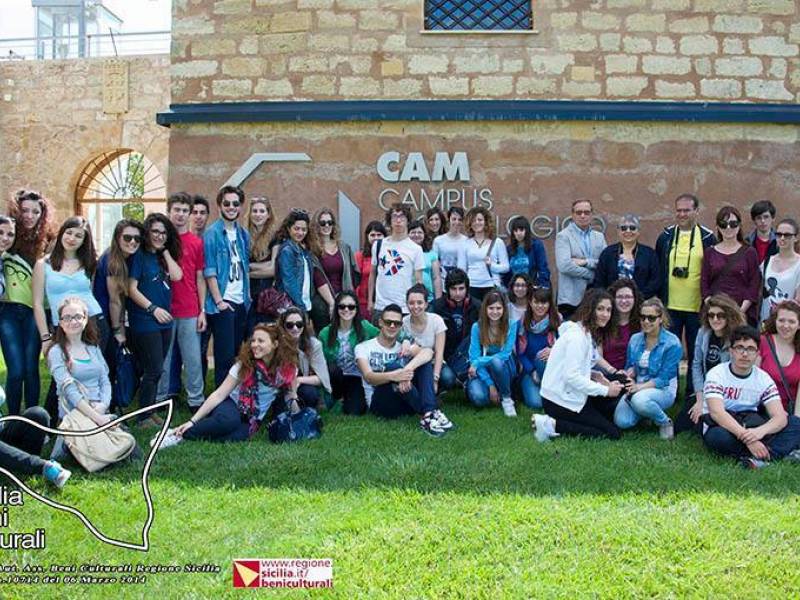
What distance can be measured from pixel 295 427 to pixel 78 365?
143cm

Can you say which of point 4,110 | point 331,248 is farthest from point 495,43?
point 4,110

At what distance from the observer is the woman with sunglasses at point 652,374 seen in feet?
17.1

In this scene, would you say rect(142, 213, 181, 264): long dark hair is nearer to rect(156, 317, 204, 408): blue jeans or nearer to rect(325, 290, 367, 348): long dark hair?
rect(156, 317, 204, 408): blue jeans

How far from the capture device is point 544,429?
16.6 feet

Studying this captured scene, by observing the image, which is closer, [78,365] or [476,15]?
[78,365]

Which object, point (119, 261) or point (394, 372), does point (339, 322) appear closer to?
point (394, 372)

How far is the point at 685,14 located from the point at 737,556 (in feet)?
19.9

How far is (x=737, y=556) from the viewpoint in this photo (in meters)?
3.35

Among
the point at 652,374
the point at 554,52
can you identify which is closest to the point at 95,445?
the point at 652,374

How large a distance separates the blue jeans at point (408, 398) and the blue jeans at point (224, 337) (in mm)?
1167

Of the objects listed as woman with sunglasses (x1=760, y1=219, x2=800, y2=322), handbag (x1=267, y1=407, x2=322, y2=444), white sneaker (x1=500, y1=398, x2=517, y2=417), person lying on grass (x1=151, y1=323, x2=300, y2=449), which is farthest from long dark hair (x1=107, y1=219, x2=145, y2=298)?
woman with sunglasses (x1=760, y1=219, x2=800, y2=322)

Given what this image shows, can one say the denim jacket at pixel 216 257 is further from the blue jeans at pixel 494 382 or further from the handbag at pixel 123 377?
the blue jeans at pixel 494 382

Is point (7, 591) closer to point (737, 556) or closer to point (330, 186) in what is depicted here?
point (737, 556)

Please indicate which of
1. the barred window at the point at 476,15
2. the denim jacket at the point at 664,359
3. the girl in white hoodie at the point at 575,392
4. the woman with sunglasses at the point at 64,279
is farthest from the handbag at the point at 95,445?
the barred window at the point at 476,15
